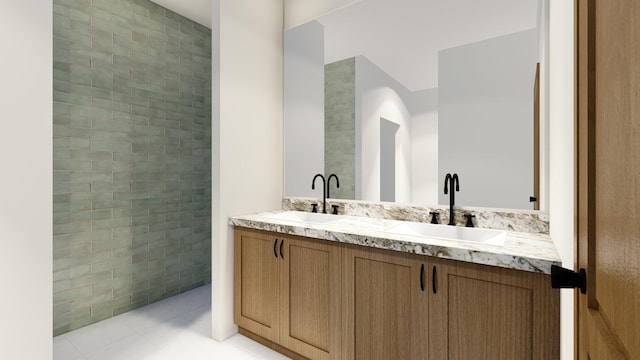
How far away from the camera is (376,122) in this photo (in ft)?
7.68

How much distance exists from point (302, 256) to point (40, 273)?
1.28 m

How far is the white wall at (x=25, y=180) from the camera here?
1349 millimetres

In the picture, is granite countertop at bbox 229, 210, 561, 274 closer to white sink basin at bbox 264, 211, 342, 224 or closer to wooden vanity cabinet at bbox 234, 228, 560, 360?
wooden vanity cabinet at bbox 234, 228, 560, 360

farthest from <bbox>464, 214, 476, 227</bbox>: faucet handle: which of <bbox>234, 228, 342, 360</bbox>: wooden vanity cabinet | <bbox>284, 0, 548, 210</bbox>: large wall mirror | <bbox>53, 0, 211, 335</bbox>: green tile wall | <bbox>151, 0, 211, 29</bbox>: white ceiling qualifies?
<bbox>151, 0, 211, 29</bbox>: white ceiling

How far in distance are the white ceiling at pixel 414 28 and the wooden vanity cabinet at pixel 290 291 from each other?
1.33 meters

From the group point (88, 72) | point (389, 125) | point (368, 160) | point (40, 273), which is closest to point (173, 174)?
point (88, 72)

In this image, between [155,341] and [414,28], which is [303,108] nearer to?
[414,28]

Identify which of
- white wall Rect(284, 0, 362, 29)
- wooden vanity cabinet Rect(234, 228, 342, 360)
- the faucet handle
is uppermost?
white wall Rect(284, 0, 362, 29)

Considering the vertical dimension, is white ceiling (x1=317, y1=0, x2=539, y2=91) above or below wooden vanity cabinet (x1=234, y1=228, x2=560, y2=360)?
above

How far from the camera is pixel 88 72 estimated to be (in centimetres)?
244

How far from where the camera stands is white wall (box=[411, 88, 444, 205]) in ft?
6.70

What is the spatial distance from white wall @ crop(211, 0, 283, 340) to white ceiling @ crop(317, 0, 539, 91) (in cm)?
51

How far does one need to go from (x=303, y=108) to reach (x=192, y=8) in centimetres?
146

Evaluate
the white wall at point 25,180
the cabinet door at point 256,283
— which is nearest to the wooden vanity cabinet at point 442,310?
the cabinet door at point 256,283
